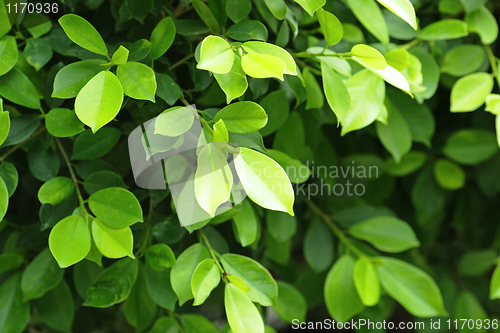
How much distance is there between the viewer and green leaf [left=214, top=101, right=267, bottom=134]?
0.29 m

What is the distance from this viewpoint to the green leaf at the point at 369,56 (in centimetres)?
31

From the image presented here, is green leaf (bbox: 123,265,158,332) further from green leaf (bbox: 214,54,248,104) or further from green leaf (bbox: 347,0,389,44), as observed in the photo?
green leaf (bbox: 347,0,389,44)

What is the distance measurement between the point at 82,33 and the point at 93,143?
12cm

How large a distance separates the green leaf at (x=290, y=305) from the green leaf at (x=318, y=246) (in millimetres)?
56

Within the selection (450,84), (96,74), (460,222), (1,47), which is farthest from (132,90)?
(460,222)

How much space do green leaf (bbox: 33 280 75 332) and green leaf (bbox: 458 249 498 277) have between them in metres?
0.62

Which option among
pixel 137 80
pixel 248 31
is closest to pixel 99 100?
pixel 137 80

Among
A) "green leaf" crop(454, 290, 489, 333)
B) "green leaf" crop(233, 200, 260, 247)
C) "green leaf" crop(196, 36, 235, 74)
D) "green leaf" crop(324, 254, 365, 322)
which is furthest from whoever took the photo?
"green leaf" crop(454, 290, 489, 333)

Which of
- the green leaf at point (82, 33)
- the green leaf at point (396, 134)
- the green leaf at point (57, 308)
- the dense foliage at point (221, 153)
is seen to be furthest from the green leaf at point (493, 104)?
the green leaf at point (57, 308)

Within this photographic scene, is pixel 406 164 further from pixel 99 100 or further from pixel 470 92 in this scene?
pixel 99 100

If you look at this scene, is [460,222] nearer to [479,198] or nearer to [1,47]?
[479,198]

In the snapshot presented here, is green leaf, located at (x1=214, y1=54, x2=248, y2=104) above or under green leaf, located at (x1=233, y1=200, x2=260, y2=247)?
above

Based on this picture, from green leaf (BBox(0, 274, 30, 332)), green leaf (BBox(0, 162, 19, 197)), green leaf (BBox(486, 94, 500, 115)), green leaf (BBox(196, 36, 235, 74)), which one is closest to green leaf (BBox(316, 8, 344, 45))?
green leaf (BBox(196, 36, 235, 74))

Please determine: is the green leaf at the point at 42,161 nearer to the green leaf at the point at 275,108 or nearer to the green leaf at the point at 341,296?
the green leaf at the point at 275,108
